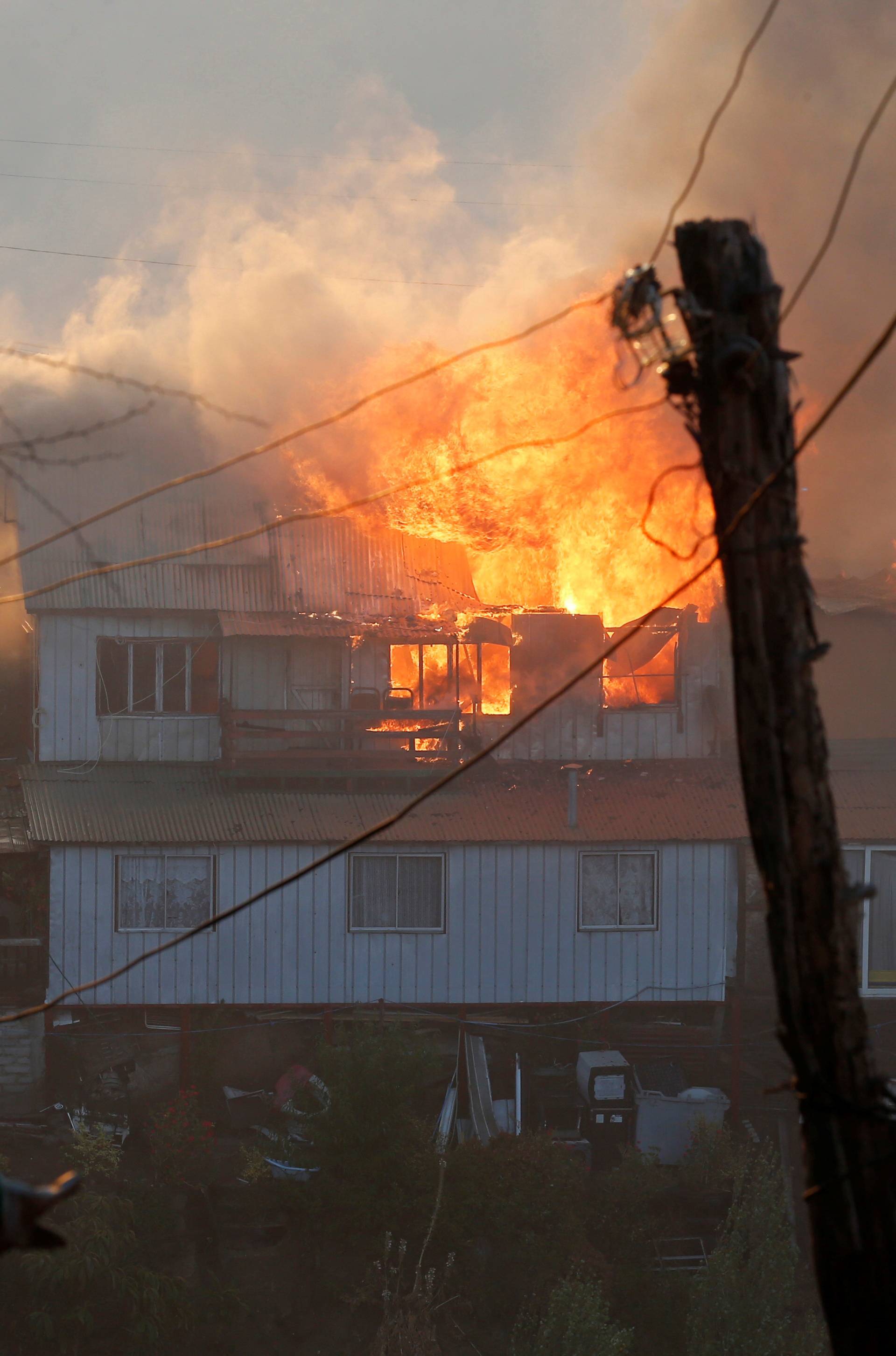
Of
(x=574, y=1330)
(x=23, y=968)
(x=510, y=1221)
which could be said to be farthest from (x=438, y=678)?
(x=574, y=1330)

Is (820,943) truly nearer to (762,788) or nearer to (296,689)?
(762,788)

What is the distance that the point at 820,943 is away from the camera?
4.34 meters

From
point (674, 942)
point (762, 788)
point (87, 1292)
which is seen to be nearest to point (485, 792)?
point (674, 942)

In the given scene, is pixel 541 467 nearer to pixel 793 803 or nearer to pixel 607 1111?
pixel 607 1111

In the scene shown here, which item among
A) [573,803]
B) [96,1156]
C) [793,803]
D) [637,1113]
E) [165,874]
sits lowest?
[96,1156]

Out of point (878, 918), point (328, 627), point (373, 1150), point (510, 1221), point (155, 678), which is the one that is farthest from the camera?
point (155, 678)

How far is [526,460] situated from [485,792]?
25.5 feet

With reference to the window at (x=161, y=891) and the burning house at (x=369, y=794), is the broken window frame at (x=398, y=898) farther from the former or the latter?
the window at (x=161, y=891)

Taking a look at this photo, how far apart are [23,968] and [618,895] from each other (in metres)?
9.98

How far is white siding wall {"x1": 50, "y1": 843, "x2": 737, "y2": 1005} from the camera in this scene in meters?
19.1

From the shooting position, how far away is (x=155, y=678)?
22125 millimetres

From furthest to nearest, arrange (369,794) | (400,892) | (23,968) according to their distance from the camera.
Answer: (369,794), (400,892), (23,968)

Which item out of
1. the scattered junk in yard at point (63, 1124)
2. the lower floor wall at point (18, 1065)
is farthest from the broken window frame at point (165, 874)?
the scattered junk in yard at point (63, 1124)

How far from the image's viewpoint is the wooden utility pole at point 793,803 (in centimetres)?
425
